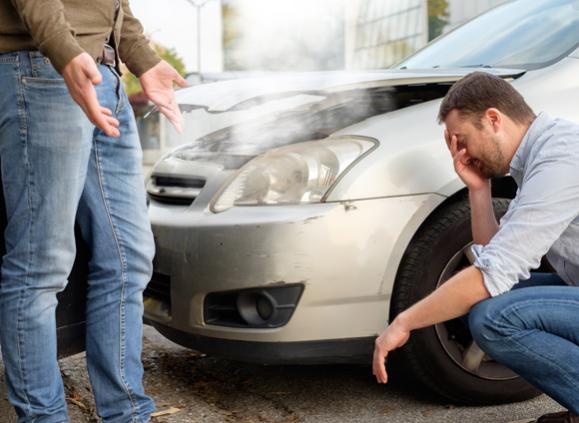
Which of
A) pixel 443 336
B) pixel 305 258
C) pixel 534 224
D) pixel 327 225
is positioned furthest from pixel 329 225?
pixel 534 224

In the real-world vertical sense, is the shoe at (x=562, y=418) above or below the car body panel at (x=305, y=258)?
below

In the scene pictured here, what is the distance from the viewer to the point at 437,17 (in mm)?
4891

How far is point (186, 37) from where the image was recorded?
351 cm

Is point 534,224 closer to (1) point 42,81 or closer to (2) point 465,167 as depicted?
(2) point 465,167

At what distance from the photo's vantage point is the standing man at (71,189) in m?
1.98

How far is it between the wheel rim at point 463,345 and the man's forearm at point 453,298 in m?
0.55

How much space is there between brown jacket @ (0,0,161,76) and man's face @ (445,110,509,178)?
0.93 meters

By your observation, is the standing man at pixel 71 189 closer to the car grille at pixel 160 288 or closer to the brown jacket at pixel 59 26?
the brown jacket at pixel 59 26

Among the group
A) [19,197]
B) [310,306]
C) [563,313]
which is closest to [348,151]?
[310,306]

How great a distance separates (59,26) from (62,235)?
1.68 feet

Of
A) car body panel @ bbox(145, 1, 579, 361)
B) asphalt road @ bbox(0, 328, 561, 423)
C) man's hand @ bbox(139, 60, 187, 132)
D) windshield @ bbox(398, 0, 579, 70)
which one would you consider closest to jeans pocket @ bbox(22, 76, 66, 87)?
man's hand @ bbox(139, 60, 187, 132)

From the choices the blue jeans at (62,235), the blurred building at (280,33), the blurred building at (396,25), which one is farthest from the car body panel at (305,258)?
the blurred building at (396,25)

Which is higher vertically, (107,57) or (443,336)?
(107,57)

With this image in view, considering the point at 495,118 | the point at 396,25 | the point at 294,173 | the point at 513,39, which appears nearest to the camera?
the point at 495,118
